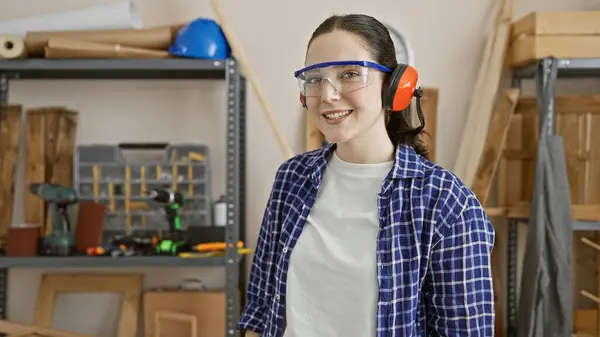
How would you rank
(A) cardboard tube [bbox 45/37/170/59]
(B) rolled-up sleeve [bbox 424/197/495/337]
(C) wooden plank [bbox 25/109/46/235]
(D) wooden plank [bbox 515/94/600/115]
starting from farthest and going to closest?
(C) wooden plank [bbox 25/109/46/235]
(D) wooden plank [bbox 515/94/600/115]
(A) cardboard tube [bbox 45/37/170/59]
(B) rolled-up sleeve [bbox 424/197/495/337]

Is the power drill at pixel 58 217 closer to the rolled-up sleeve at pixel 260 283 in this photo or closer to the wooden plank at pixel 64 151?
the wooden plank at pixel 64 151

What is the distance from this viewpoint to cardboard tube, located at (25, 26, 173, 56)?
2297 millimetres

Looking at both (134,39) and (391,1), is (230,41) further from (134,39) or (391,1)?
(391,1)

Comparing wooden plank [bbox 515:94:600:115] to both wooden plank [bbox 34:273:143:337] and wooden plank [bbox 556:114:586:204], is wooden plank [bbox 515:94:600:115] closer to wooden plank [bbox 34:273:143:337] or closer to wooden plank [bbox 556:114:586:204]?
wooden plank [bbox 556:114:586:204]

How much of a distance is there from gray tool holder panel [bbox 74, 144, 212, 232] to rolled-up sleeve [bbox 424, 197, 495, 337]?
146 centimetres

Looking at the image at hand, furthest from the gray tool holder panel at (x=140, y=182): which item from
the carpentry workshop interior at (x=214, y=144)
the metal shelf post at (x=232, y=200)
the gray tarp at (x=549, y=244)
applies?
the gray tarp at (x=549, y=244)

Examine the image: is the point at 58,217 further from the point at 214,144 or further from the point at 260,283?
the point at 260,283

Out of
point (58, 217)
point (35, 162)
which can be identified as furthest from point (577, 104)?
point (35, 162)

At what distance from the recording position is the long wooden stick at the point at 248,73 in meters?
2.36

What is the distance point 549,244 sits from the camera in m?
2.29

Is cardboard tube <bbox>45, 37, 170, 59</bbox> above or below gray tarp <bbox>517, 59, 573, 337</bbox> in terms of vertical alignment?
above

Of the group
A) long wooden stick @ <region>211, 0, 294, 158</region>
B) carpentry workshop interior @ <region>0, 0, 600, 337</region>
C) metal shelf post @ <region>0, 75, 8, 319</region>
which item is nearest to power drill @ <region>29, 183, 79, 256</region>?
carpentry workshop interior @ <region>0, 0, 600, 337</region>

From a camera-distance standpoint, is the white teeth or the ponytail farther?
the ponytail

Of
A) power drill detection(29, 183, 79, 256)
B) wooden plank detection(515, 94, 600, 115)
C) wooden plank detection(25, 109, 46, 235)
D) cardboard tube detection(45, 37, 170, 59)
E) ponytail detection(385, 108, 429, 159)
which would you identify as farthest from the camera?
wooden plank detection(25, 109, 46, 235)
